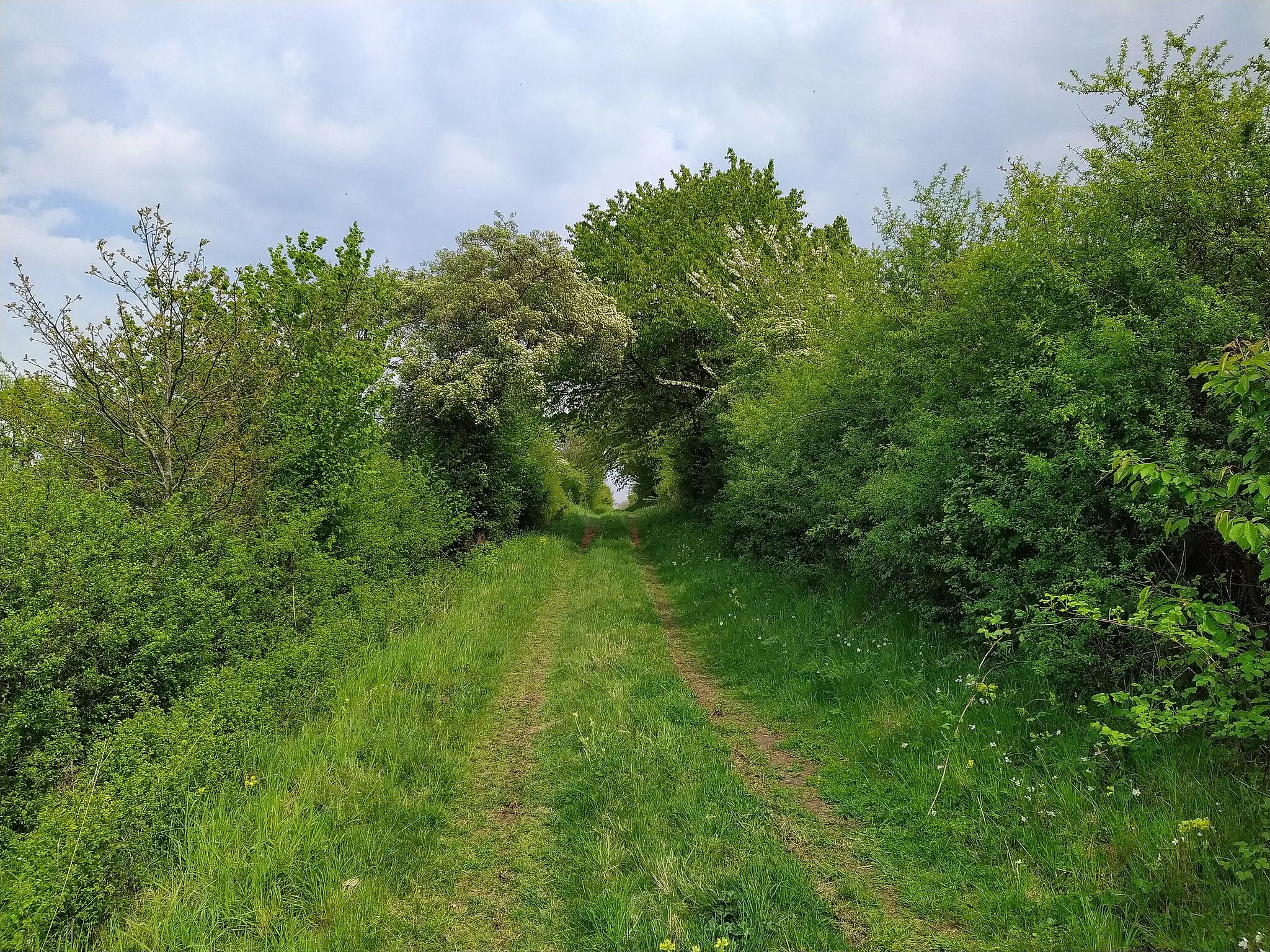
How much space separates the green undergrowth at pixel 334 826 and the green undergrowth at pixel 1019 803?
3.38 m

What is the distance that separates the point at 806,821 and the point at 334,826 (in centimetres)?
368

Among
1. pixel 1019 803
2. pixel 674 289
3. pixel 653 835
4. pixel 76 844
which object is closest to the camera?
pixel 76 844

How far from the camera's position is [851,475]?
9469 mm

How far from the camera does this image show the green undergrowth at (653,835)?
3.38 m

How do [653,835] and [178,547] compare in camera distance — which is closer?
[653,835]

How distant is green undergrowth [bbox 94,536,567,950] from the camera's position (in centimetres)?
344

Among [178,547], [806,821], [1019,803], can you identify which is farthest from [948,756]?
[178,547]

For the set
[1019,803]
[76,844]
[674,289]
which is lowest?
[1019,803]

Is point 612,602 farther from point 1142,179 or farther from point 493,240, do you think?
point 493,240

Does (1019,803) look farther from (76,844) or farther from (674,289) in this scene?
(674,289)

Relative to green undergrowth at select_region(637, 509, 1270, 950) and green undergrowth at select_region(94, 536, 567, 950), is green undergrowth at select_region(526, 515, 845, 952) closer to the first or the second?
green undergrowth at select_region(637, 509, 1270, 950)

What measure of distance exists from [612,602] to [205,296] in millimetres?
8328

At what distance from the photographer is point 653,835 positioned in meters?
4.19

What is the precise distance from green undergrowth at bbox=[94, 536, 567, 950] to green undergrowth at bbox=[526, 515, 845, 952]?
0.96 meters
